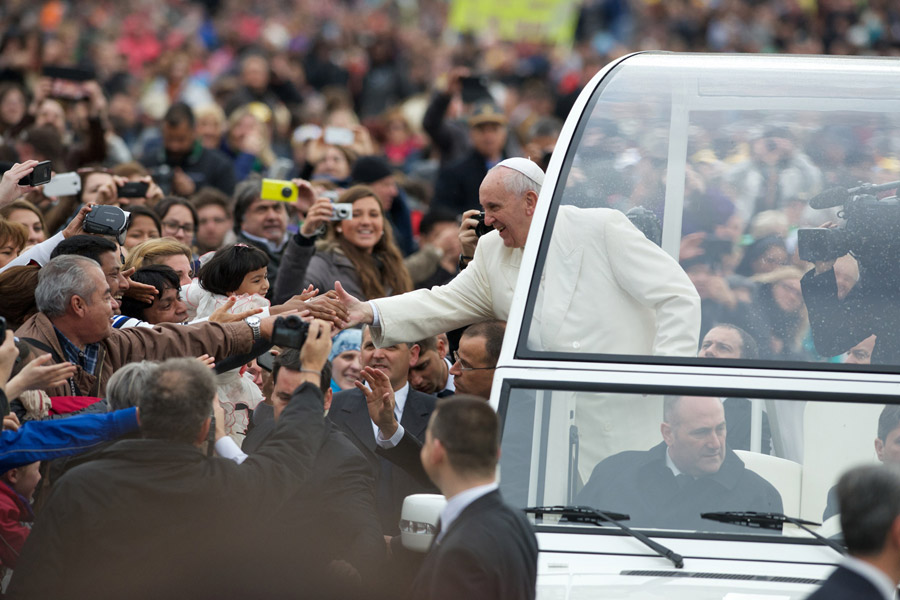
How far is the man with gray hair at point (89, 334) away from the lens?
17.8 ft

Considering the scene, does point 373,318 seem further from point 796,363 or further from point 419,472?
point 796,363

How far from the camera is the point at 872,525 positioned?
336cm

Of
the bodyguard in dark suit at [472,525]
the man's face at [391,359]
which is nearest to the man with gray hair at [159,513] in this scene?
the bodyguard in dark suit at [472,525]

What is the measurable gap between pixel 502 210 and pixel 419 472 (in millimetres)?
1256

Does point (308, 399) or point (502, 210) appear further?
point (502, 210)

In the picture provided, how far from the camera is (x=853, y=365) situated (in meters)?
4.68

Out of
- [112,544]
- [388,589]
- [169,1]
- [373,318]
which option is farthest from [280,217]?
[169,1]

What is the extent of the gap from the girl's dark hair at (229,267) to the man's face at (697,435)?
2.66m

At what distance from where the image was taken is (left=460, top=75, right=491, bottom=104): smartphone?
1208 cm

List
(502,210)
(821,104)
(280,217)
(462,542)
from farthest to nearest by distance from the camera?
1. (280,217)
2. (502,210)
3. (821,104)
4. (462,542)

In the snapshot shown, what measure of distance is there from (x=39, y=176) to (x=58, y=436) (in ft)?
7.45

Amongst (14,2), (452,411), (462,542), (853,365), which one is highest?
(14,2)

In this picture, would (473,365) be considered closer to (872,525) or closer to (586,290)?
(586,290)

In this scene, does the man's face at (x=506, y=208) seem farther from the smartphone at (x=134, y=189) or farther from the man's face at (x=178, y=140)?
the man's face at (x=178, y=140)
